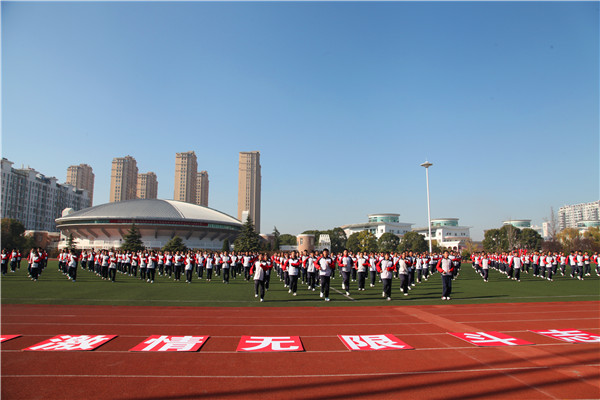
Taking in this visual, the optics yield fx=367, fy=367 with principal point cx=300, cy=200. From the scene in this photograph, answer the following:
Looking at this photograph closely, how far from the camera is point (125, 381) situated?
4785mm

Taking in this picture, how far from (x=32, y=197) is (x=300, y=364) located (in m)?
121

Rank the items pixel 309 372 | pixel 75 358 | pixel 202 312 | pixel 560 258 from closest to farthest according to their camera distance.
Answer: pixel 309 372 < pixel 75 358 < pixel 202 312 < pixel 560 258

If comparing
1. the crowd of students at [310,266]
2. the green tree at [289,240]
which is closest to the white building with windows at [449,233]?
the green tree at [289,240]

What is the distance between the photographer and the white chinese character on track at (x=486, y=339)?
22.6ft

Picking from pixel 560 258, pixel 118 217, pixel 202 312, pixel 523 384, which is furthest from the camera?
pixel 118 217

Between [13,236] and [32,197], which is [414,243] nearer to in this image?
[13,236]

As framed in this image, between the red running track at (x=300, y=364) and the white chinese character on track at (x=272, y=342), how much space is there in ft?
1.00

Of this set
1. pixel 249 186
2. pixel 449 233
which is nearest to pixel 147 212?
pixel 249 186

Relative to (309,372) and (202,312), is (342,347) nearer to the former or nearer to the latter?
(309,372)

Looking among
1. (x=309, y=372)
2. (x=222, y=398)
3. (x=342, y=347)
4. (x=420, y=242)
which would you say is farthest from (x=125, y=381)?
(x=420, y=242)

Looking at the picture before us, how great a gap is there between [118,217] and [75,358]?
80.5m

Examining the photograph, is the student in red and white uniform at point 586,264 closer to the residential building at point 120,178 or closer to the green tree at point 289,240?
the green tree at point 289,240

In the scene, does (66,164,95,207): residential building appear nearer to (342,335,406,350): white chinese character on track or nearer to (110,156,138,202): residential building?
(110,156,138,202): residential building

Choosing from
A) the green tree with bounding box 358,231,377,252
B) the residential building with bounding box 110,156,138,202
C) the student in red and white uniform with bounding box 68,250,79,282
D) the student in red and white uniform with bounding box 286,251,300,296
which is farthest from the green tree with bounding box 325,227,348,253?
the student in red and white uniform with bounding box 286,251,300,296
